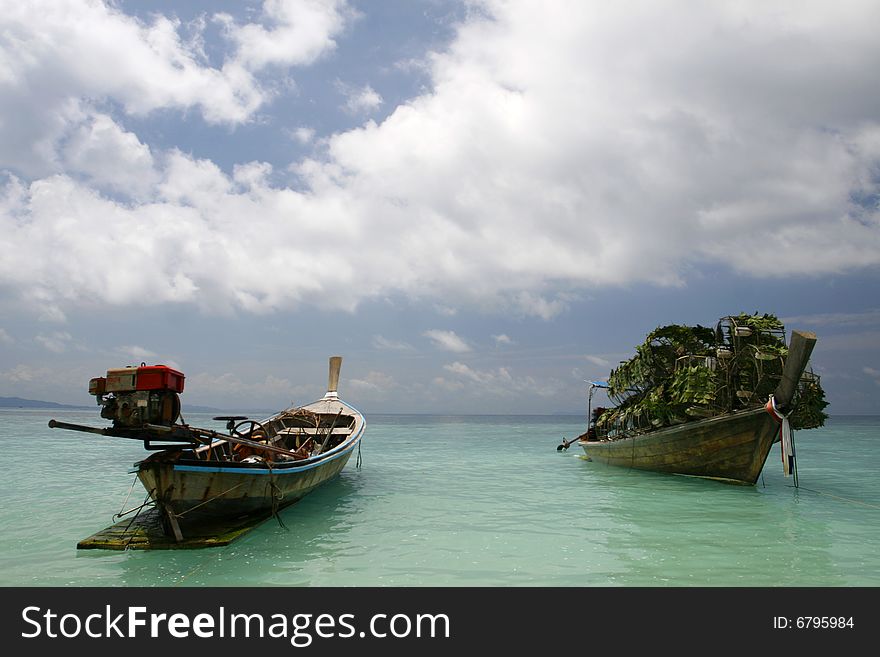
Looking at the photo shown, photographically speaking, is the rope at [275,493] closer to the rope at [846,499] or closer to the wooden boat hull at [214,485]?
the wooden boat hull at [214,485]

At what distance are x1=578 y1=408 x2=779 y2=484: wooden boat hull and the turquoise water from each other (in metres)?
0.57

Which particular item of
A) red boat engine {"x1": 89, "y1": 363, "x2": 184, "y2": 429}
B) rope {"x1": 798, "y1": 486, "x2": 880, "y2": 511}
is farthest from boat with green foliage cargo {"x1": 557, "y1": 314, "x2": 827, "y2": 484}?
red boat engine {"x1": 89, "y1": 363, "x2": 184, "y2": 429}

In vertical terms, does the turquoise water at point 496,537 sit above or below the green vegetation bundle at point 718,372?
below

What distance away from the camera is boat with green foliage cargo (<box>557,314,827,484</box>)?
16.2 m

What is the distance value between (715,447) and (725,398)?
173cm

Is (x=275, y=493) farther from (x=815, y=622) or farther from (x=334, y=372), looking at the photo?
(x=334, y=372)

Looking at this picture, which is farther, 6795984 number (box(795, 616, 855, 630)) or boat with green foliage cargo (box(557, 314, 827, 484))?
boat with green foliage cargo (box(557, 314, 827, 484))

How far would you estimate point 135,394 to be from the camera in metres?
9.95

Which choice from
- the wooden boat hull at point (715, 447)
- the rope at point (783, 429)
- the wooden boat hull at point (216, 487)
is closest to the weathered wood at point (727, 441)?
the wooden boat hull at point (715, 447)

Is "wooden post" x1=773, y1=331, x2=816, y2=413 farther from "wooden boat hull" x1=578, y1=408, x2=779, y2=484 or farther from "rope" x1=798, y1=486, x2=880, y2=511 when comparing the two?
"rope" x1=798, y1=486, x2=880, y2=511

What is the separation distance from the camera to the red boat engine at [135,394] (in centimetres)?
985

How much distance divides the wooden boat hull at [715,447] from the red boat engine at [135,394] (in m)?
16.5

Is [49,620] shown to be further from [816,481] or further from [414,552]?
[816,481]

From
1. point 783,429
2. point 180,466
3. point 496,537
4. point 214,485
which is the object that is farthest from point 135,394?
point 783,429
